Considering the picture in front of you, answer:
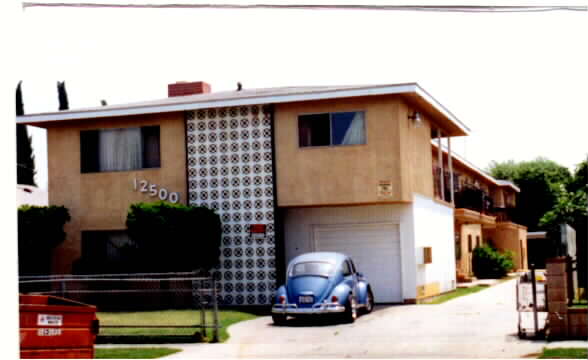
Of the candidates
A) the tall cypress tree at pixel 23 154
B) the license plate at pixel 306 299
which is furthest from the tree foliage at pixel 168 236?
the tall cypress tree at pixel 23 154

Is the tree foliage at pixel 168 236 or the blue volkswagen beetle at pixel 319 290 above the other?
the tree foliage at pixel 168 236

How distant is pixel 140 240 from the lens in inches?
885

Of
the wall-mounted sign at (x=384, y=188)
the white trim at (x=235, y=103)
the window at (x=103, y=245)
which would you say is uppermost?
the white trim at (x=235, y=103)

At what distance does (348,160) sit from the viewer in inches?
918

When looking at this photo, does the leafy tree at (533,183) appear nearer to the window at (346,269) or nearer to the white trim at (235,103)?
the white trim at (235,103)

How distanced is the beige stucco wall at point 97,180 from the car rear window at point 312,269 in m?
5.74

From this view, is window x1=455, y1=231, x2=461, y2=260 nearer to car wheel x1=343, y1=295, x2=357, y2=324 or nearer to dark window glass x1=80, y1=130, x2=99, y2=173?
dark window glass x1=80, y1=130, x2=99, y2=173

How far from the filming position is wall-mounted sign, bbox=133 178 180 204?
24.6 metres

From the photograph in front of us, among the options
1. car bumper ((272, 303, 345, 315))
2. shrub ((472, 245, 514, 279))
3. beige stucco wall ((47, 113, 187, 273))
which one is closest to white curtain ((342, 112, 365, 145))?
beige stucco wall ((47, 113, 187, 273))

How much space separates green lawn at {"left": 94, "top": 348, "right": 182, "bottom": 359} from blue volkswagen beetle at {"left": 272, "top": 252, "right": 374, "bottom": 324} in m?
4.08

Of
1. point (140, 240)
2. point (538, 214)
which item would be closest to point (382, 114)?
point (140, 240)

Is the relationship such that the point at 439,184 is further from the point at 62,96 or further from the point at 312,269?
the point at 62,96

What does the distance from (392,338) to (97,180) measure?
40.5 ft

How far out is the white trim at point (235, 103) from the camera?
22702mm
